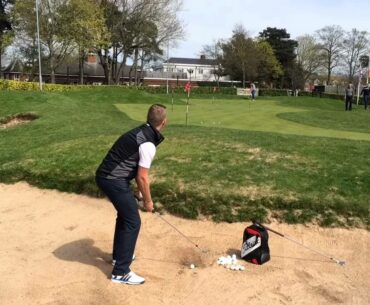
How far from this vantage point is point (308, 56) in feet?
326

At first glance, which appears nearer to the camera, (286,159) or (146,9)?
(286,159)

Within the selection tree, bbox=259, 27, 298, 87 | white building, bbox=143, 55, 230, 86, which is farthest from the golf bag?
white building, bbox=143, 55, 230, 86

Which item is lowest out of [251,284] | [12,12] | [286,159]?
[251,284]

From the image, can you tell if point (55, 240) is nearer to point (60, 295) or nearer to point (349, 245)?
point (60, 295)

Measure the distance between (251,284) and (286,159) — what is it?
438 centimetres

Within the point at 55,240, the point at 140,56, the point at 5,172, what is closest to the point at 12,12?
the point at 140,56

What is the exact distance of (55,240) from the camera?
24.9 ft

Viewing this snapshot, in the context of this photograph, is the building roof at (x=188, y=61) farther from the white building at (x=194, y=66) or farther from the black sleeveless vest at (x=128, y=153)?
the black sleeveless vest at (x=128, y=153)

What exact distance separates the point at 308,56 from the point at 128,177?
325 ft

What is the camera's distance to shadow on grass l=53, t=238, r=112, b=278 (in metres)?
6.66

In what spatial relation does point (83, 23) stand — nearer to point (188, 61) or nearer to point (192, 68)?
point (192, 68)

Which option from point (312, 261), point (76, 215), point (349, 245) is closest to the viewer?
point (312, 261)

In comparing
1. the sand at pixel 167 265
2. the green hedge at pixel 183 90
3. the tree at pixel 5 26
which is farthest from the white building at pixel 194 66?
the sand at pixel 167 265

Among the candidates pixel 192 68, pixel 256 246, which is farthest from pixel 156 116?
pixel 192 68
